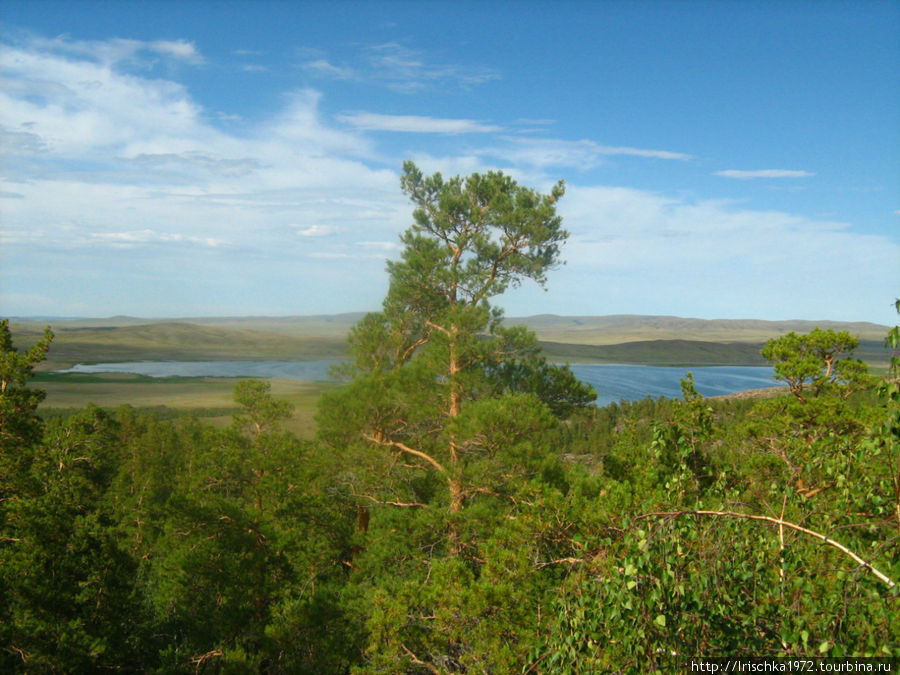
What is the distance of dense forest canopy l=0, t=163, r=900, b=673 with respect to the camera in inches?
148

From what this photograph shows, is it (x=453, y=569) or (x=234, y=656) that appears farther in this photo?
(x=234, y=656)

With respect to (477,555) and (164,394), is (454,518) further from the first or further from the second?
(164,394)

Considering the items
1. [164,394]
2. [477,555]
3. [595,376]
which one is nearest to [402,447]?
[477,555]

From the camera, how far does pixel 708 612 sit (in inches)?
143

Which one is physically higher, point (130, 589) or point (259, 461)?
point (259, 461)

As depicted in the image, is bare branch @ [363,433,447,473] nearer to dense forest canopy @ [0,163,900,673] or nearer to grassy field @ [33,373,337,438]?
dense forest canopy @ [0,163,900,673]

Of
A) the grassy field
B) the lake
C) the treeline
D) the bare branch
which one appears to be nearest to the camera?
the treeline

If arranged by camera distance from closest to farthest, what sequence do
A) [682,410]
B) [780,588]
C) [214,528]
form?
[780,588] < [682,410] < [214,528]

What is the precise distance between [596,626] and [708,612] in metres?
0.70

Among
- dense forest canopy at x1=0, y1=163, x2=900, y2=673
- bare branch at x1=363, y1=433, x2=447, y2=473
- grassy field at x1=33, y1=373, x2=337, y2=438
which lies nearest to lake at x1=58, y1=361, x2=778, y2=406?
grassy field at x1=33, y1=373, x2=337, y2=438

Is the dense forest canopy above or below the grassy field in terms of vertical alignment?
above

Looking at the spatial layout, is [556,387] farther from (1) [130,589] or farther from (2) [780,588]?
(2) [780,588]

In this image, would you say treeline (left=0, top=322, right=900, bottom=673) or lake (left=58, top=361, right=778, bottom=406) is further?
lake (left=58, top=361, right=778, bottom=406)

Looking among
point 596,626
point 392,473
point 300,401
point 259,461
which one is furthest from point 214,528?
point 300,401
